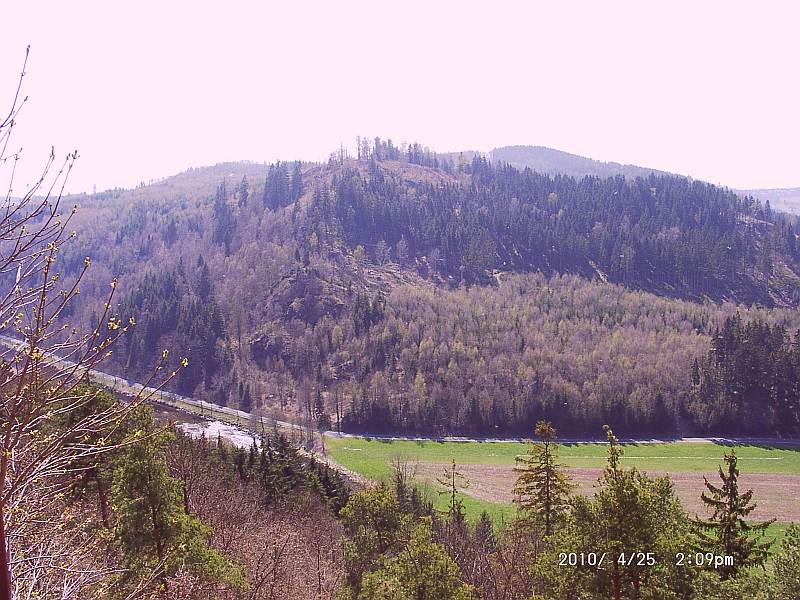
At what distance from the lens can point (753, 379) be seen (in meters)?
72.7

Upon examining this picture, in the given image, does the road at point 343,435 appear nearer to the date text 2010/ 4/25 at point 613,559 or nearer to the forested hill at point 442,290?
the forested hill at point 442,290

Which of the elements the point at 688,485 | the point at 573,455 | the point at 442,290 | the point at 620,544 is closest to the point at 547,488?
the point at 620,544

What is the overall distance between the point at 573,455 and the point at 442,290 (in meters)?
60.7

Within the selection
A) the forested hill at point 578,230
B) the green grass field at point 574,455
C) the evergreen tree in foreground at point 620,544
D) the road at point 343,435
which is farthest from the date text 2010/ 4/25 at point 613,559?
the forested hill at point 578,230

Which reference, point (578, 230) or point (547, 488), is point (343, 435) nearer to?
point (547, 488)

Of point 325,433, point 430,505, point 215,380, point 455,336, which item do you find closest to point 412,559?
point 430,505

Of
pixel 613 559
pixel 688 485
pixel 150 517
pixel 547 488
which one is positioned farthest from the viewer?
pixel 688 485

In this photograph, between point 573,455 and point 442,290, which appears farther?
point 442,290

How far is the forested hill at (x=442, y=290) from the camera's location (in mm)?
73000

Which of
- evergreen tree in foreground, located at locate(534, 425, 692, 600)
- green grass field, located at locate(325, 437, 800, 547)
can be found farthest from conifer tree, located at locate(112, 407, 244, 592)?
green grass field, located at locate(325, 437, 800, 547)

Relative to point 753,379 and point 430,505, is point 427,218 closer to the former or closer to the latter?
point 753,379

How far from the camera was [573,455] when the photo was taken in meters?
59.0

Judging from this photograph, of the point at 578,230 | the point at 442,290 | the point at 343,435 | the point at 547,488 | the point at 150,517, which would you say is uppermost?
the point at 578,230

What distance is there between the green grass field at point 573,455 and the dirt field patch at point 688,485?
230cm
